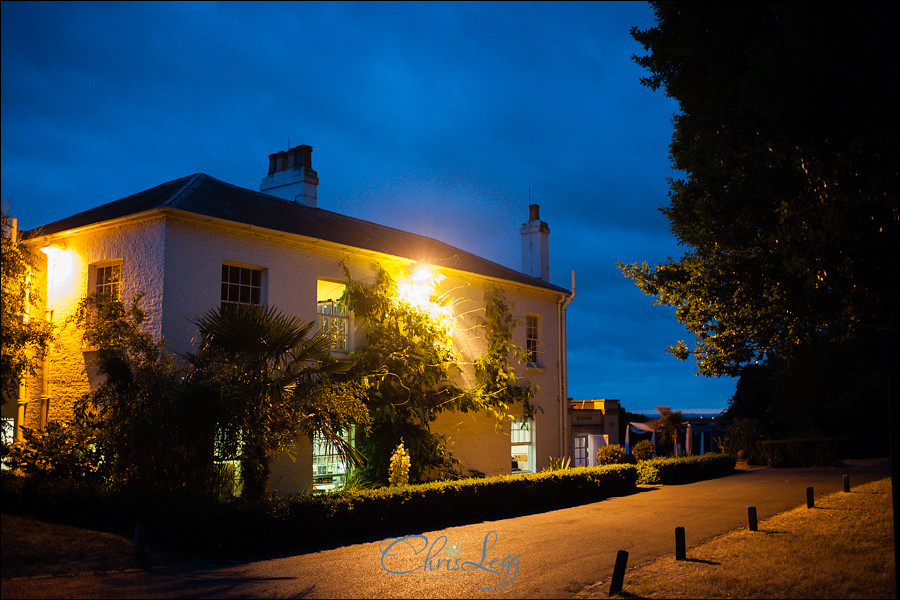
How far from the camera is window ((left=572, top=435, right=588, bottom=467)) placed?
24.8 m

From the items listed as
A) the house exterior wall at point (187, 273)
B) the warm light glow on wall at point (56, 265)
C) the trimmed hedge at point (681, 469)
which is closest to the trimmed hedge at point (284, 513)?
the house exterior wall at point (187, 273)

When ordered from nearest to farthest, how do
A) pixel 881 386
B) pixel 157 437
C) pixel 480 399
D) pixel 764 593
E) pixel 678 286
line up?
pixel 764 593, pixel 157 437, pixel 678 286, pixel 480 399, pixel 881 386

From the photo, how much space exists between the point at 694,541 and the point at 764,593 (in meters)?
3.45

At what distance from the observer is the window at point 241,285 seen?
14625 mm

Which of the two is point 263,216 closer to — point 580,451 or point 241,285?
point 241,285

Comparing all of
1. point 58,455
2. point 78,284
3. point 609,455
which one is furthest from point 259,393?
point 609,455

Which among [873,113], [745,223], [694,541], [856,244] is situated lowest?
[694,541]

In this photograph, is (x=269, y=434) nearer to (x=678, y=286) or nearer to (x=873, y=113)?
(x=678, y=286)

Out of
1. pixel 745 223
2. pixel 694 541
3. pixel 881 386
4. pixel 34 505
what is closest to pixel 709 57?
pixel 745 223

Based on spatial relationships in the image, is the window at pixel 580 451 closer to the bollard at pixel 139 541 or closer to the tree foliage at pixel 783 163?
the tree foliage at pixel 783 163

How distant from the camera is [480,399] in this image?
18359 millimetres

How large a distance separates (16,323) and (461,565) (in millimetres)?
8833

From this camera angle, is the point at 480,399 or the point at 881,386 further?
the point at 881,386

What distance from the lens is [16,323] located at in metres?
12.6
